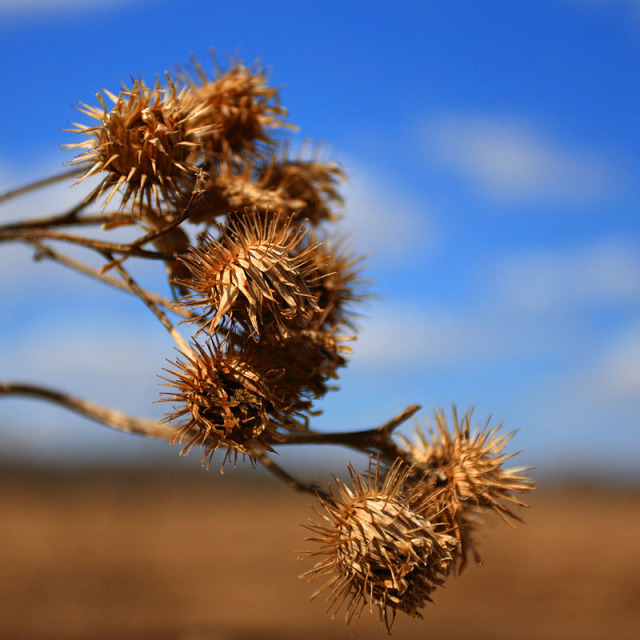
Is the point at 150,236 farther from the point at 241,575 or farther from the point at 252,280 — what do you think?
the point at 241,575

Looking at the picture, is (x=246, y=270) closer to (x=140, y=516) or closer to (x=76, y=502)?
(x=140, y=516)

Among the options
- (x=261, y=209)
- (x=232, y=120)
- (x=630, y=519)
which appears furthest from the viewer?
(x=630, y=519)

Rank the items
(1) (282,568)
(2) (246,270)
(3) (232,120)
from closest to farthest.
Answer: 1. (2) (246,270)
2. (3) (232,120)
3. (1) (282,568)

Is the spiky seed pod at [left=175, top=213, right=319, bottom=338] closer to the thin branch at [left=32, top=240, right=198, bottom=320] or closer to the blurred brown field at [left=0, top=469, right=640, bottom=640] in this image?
the thin branch at [left=32, top=240, right=198, bottom=320]

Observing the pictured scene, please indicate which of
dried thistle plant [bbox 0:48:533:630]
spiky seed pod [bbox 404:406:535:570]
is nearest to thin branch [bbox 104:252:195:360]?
dried thistle plant [bbox 0:48:533:630]

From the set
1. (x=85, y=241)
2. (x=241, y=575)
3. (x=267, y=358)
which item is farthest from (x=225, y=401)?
(x=241, y=575)

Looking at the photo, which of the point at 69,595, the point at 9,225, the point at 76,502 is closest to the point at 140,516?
the point at 76,502
